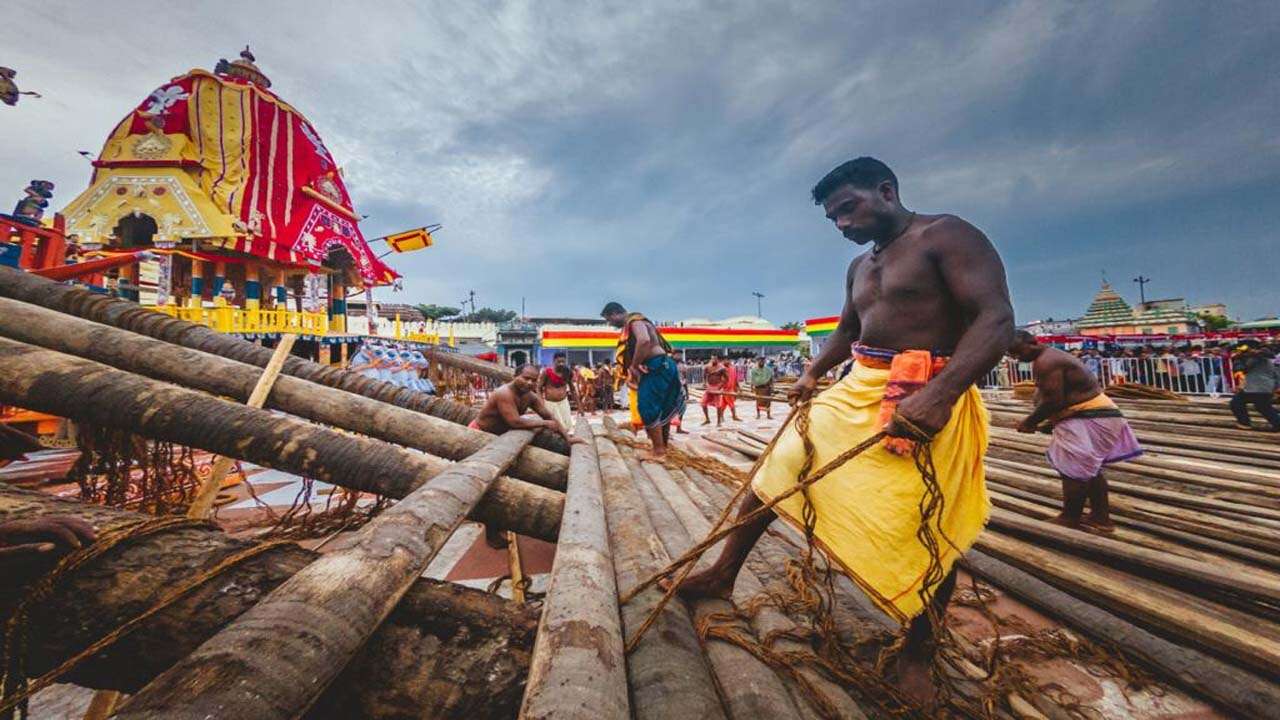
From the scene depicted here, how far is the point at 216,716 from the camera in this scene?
60 centimetres

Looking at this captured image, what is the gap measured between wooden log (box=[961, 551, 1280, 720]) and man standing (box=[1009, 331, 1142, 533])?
112 centimetres

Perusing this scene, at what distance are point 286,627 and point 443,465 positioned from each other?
4.26 ft

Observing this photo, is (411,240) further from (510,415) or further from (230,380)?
(230,380)

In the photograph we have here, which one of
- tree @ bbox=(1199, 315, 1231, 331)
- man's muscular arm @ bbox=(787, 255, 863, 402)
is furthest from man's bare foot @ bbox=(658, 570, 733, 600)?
tree @ bbox=(1199, 315, 1231, 331)

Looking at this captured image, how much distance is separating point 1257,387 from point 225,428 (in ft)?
33.8

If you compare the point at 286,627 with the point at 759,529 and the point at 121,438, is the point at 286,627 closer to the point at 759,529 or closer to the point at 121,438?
the point at 759,529

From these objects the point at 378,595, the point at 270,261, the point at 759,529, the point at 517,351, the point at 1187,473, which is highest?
the point at 270,261

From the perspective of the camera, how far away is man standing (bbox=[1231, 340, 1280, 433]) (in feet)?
18.5

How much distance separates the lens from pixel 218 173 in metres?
14.7

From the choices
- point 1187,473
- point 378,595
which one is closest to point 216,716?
point 378,595

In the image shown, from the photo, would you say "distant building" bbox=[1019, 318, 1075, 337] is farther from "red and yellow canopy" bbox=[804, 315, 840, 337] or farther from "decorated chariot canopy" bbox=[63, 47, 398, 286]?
"decorated chariot canopy" bbox=[63, 47, 398, 286]

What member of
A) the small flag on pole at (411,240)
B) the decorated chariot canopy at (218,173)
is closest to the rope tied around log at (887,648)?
the decorated chariot canopy at (218,173)

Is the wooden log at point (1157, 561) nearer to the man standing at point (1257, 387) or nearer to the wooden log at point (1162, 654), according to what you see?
the wooden log at point (1162, 654)

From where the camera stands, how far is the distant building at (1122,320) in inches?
1522
